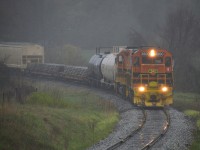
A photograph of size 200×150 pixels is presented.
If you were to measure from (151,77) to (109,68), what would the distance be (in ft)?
28.8

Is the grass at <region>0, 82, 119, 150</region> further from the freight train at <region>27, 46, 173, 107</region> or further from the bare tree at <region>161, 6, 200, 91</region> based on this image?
the bare tree at <region>161, 6, 200, 91</region>

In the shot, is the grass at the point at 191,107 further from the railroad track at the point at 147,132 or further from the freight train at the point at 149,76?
the freight train at the point at 149,76

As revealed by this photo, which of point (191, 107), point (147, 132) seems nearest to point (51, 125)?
point (147, 132)

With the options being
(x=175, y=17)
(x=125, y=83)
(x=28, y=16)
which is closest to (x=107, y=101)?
(x=125, y=83)

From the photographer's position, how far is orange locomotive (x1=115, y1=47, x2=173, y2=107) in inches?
1098

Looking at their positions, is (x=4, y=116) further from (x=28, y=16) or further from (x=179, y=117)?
(x=28, y=16)

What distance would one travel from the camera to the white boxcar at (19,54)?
5497 centimetres

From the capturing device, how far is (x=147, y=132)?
20.8 meters

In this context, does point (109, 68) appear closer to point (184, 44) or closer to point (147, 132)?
point (184, 44)

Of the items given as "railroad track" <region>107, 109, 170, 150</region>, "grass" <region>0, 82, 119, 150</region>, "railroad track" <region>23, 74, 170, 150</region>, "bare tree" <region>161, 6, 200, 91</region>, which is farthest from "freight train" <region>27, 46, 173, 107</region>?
"bare tree" <region>161, 6, 200, 91</region>

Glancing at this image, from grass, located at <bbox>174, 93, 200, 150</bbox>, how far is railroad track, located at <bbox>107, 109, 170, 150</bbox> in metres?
1.44

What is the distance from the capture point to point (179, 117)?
987 inches

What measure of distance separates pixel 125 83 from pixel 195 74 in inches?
500

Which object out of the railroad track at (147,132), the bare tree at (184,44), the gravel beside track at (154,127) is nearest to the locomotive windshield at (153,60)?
the gravel beside track at (154,127)
